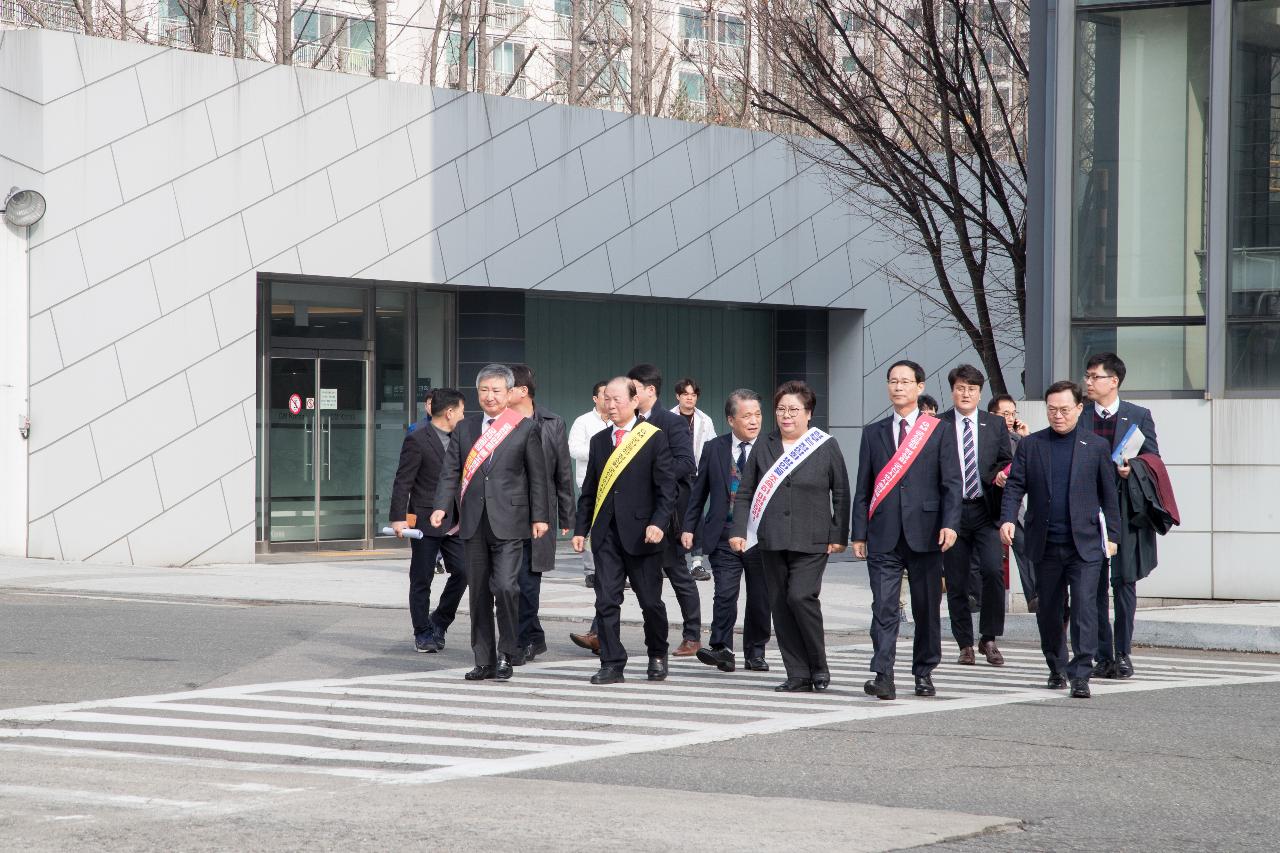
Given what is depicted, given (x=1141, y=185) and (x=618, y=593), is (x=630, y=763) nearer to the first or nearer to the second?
(x=618, y=593)

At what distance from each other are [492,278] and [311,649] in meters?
11.1

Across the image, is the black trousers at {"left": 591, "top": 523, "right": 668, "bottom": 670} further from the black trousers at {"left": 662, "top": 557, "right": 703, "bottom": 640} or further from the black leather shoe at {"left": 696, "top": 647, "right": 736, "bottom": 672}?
the black trousers at {"left": 662, "top": 557, "right": 703, "bottom": 640}

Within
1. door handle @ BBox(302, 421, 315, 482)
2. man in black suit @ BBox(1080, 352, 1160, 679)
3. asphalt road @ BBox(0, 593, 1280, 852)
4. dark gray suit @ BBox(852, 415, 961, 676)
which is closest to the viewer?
asphalt road @ BBox(0, 593, 1280, 852)

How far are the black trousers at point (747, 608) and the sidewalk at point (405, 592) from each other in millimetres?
2419

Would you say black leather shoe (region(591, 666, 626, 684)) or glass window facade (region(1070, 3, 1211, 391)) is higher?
glass window facade (region(1070, 3, 1211, 391))

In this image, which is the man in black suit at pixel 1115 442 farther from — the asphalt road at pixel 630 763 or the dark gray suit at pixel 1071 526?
the dark gray suit at pixel 1071 526

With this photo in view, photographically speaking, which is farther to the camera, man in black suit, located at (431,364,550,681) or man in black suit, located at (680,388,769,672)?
man in black suit, located at (680,388,769,672)

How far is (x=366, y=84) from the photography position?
2197cm

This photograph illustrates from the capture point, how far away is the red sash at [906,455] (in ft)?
34.4

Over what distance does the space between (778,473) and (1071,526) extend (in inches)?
64.8

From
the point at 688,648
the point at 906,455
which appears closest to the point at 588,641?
the point at 688,648

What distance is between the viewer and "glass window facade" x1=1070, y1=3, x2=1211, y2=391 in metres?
16.2

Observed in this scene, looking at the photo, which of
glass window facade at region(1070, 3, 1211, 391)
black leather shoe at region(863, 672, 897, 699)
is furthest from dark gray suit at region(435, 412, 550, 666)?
glass window facade at region(1070, 3, 1211, 391)

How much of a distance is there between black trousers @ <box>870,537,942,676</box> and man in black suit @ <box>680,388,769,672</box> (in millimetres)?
1060
